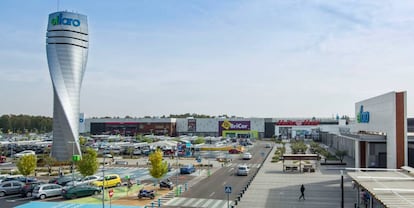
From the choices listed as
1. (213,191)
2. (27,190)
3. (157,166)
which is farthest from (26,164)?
(213,191)

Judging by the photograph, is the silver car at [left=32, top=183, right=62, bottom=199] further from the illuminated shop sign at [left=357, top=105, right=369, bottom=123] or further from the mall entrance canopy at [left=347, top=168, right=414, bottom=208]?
the illuminated shop sign at [left=357, top=105, right=369, bottom=123]

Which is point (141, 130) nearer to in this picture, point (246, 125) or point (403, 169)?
Answer: point (246, 125)

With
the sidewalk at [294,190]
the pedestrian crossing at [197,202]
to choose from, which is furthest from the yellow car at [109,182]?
the sidewalk at [294,190]

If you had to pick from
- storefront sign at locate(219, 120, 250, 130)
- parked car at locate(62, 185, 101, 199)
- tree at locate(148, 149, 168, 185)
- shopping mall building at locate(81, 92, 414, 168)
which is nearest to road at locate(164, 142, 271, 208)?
tree at locate(148, 149, 168, 185)

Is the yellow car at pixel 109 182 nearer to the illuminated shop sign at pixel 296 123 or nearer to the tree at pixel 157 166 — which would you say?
the tree at pixel 157 166

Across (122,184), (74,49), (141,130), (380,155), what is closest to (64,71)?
(74,49)
